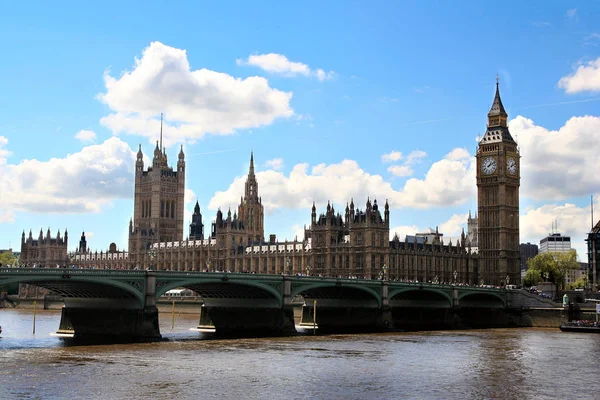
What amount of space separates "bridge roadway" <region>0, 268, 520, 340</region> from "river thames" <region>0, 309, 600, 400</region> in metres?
4.54

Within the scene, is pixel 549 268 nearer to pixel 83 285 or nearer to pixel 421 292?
pixel 421 292

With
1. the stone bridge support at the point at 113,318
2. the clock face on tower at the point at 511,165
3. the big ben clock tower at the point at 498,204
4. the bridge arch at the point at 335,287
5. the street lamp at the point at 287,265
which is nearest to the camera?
the stone bridge support at the point at 113,318

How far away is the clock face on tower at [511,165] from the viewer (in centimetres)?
18175

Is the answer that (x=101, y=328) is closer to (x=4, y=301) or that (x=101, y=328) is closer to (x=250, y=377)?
(x=250, y=377)

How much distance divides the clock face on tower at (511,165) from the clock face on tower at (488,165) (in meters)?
2.83

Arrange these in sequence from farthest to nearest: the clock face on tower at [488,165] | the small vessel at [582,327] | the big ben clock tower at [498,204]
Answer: the clock face on tower at [488,165] → the big ben clock tower at [498,204] → the small vessel at [582,327]

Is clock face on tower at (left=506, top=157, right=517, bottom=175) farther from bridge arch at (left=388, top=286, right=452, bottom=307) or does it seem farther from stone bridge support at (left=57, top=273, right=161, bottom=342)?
stone bridge support at (left=57, top=273, right=161, bottom=342)

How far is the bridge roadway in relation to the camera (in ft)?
266

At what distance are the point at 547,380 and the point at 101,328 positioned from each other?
44.1 m

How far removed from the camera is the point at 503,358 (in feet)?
240

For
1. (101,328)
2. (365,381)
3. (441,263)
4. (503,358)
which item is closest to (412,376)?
(365,381)

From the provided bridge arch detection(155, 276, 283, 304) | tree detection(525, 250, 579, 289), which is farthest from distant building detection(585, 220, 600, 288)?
bridge arch detection(155, 276, 283, 304)

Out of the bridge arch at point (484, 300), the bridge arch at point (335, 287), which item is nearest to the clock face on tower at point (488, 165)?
the bridge arch at point (484, 300)

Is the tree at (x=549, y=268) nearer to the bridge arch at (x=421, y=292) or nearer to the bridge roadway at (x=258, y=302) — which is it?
the bridge roadway at (x=258, y=302)
